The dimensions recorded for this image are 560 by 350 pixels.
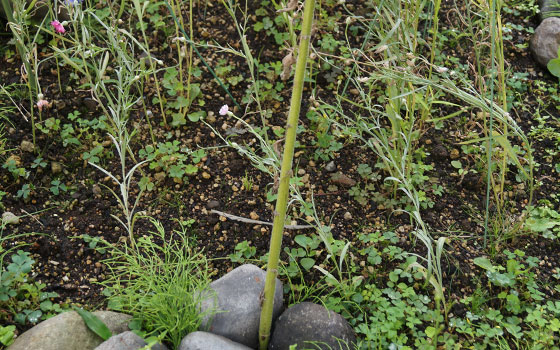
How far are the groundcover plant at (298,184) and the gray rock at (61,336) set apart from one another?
0.58 feet

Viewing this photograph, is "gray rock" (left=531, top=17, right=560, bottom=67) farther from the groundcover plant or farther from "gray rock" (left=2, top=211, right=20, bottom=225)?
"gray rock" (left=2, top=211, right=20, bottom=225)

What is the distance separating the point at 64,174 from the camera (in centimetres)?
286

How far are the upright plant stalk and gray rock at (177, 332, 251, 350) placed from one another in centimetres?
15

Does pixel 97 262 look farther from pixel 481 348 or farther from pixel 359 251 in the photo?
pixel 481 348

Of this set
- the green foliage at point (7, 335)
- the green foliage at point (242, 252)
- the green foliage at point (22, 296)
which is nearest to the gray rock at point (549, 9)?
the green foliage at point (242, 252)

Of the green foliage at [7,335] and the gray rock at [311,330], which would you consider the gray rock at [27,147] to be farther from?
the gray rock at [311,330]

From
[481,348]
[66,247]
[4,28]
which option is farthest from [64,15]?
[481,348]

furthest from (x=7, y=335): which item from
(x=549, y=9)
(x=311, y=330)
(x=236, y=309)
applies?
(x=549, y=9)

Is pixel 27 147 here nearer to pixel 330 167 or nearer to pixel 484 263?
pixel 330 167

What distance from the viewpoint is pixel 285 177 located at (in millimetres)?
1830

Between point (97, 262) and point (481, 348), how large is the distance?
1.67m

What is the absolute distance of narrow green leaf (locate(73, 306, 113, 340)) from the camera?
2.14 meters

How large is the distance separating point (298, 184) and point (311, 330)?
77 cm

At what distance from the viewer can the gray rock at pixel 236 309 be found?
7.30ft
